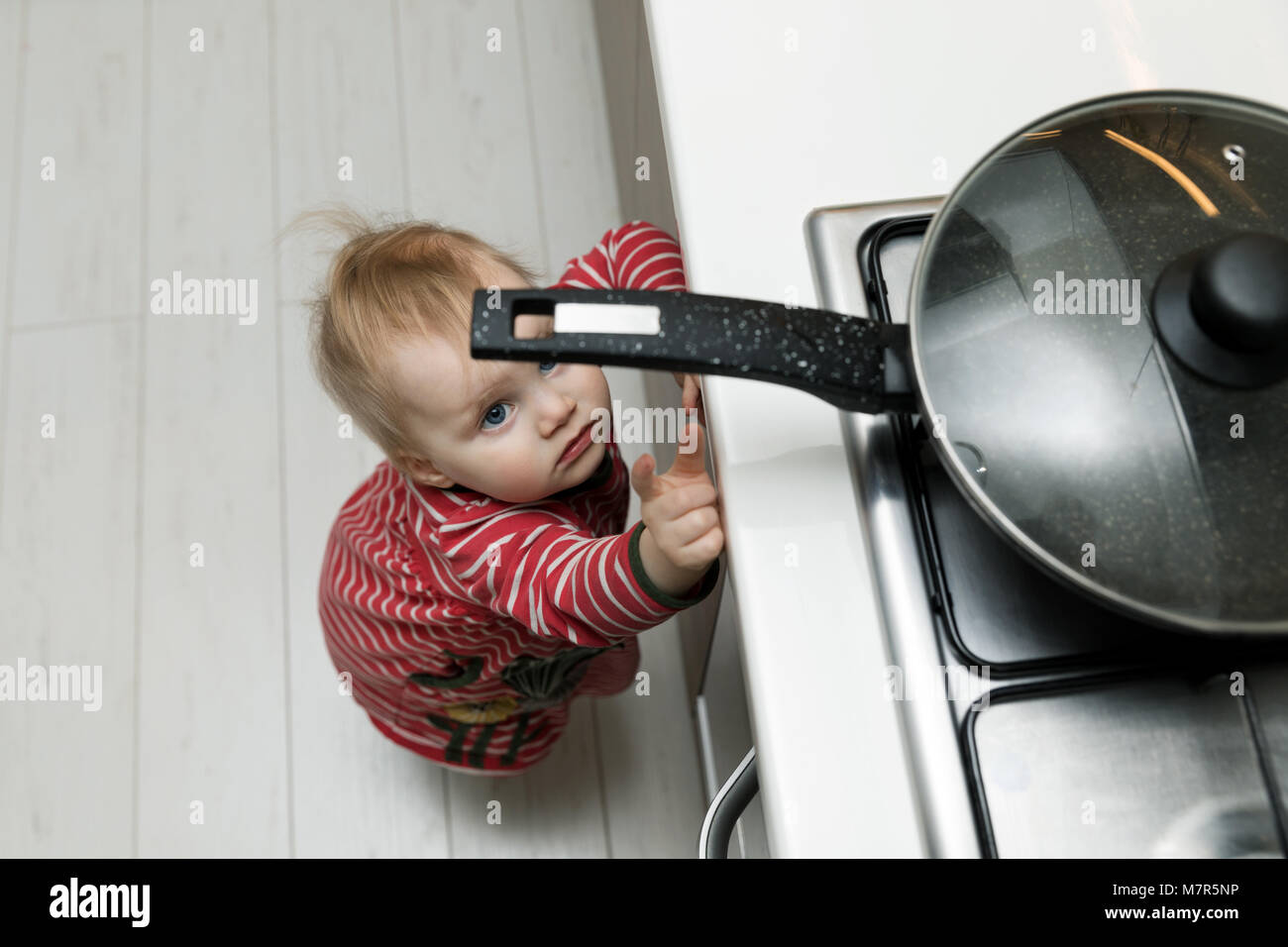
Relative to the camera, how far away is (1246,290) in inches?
17.1

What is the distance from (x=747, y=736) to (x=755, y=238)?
393mm

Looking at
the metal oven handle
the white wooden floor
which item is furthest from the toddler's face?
the white wooden floor

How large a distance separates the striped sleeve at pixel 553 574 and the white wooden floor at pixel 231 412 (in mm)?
589

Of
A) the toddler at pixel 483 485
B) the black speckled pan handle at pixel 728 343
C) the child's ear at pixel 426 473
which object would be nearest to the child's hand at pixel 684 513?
the toddler at pixel 483 485

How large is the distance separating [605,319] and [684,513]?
143mm

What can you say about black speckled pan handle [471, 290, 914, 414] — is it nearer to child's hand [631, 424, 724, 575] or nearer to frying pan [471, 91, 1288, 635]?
frying pan [471, 91, 1288, 635]

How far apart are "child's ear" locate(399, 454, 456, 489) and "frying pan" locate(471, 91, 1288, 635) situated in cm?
29

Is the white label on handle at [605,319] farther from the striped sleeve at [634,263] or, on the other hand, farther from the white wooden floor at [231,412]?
the white wooden floor at [231,412]

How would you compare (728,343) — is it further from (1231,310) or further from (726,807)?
(726,807)

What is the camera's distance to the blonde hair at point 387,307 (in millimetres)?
676

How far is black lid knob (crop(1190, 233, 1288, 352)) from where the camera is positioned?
43 centimetres

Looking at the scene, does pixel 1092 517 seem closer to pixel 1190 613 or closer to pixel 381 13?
pixel 1190 613

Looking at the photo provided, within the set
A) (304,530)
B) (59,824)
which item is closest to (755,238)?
(304,530)

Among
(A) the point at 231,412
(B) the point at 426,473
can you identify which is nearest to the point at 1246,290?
(B) the point at 426,473
